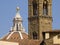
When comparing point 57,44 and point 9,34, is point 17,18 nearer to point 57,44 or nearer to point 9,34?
point 9,34

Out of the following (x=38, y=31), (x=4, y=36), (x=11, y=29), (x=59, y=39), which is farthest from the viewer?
(x=11, y=29)

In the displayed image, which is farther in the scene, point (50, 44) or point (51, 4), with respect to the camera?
point (51, 4)

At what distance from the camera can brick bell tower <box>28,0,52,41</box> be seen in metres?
54.1

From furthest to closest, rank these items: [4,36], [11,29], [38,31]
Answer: [11,29], [4,36], [38,31]

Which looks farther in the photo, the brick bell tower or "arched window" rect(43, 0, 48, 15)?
"arched window" rect(43, 0, 48, 15)

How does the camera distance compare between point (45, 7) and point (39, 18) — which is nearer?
point (39, 18)

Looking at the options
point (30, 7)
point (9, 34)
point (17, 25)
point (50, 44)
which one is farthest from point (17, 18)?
point (50, 44)

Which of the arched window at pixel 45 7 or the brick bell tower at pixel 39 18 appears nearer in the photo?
the brick bell tower at pixel 39 18

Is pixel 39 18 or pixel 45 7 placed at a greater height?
pixel 45 7

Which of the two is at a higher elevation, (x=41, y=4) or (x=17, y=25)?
(x=41, y=4)

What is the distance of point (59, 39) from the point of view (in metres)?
37.8

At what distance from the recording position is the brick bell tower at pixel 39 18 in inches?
2130

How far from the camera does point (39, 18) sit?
5425 centimetres

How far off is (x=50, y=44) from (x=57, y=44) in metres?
0.62
